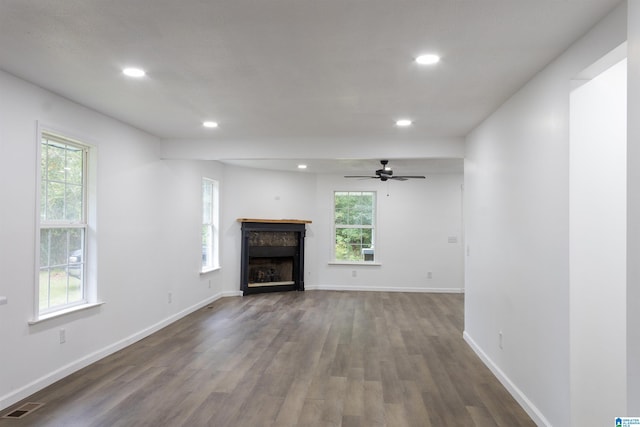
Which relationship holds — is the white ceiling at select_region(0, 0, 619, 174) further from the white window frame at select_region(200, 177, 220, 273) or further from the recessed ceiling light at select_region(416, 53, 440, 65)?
the white window frame at select_region(200, 177, 220, 273)

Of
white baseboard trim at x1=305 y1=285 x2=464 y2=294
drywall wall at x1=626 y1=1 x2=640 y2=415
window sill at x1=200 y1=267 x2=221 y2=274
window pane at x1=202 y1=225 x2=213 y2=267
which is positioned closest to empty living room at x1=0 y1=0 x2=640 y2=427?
drywall wall at x1=626 y1=1 x2=640 y2=415

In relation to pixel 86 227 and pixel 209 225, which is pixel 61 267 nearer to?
pixel 86 227

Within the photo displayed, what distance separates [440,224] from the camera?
8.58m

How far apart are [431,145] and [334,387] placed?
309 cm

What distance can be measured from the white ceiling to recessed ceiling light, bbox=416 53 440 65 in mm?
54

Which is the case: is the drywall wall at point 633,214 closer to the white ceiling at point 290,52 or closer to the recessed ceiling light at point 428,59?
the white ceiling at point 290,52

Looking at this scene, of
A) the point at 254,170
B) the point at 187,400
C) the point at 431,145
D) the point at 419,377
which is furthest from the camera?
the point at 254,170

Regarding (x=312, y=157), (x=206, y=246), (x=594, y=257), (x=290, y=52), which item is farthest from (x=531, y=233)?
(x=206, y=246)

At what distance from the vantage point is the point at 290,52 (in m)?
2.59

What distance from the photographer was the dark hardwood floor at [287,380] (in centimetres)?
293

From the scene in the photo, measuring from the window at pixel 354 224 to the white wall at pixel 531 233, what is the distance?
4433 mm

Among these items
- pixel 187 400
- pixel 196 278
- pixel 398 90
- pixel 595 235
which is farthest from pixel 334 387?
pixel 196 278

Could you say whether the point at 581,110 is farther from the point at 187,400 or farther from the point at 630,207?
the point at 187,400

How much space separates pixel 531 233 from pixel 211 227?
564 cm
